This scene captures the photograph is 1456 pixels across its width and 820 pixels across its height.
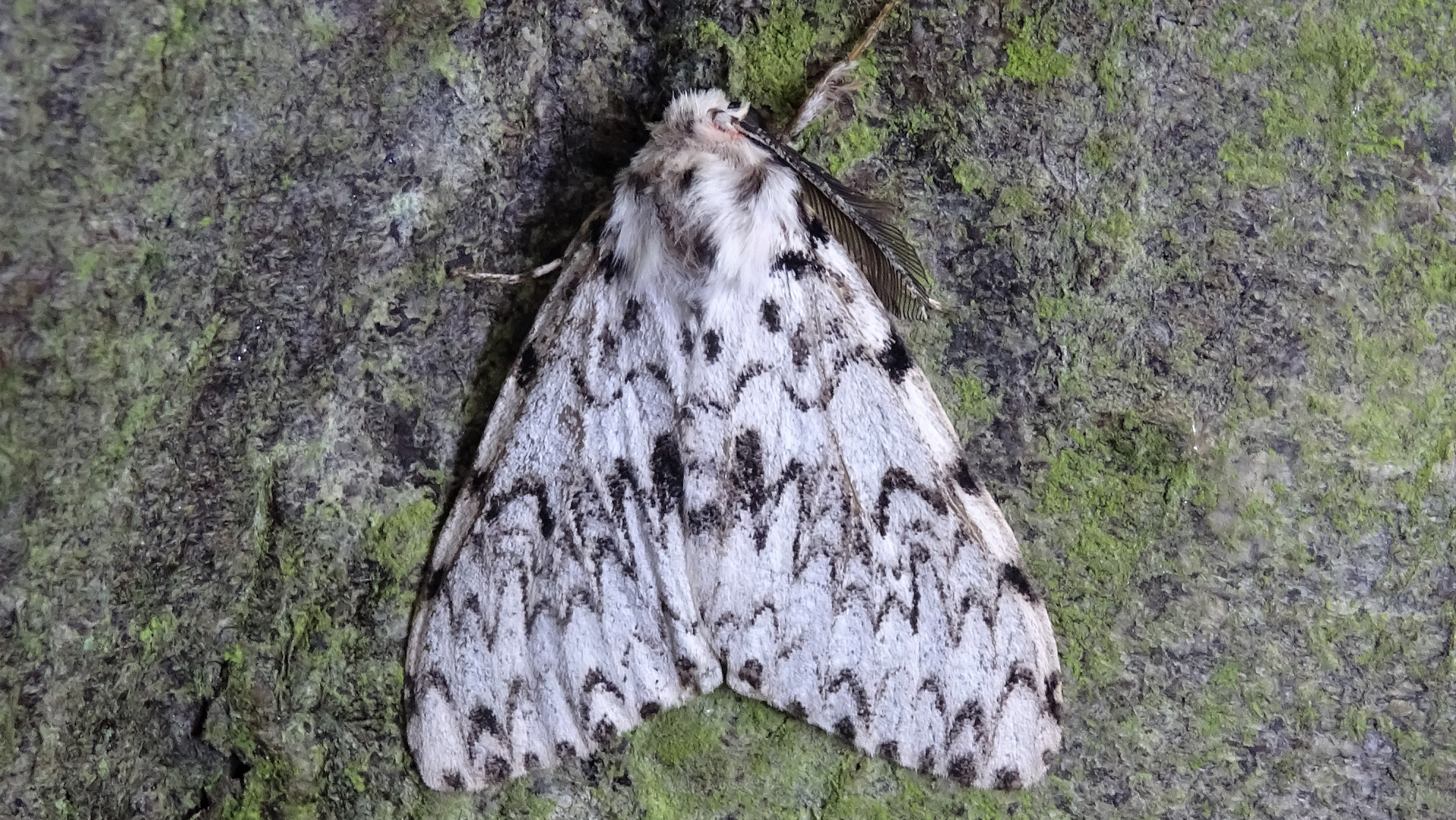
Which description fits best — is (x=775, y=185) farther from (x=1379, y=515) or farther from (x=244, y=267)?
(x=1379, y=515)

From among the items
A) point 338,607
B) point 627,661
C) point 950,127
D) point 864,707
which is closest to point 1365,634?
point 864,707

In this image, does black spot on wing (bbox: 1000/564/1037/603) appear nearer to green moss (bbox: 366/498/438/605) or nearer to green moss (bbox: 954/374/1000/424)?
green moss (bbox: 954/374/1000/424)

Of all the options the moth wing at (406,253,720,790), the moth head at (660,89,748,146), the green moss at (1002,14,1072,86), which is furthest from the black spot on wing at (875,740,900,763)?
the green moss at (1002,14,1072,86)

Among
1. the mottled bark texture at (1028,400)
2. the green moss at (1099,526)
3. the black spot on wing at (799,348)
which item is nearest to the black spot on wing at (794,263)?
the black spot on wing at (799,348)

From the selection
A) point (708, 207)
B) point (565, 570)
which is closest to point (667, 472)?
point (565, 570)

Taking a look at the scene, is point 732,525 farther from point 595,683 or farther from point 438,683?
point 438,683

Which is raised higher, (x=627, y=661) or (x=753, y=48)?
(x=753, y=48)
